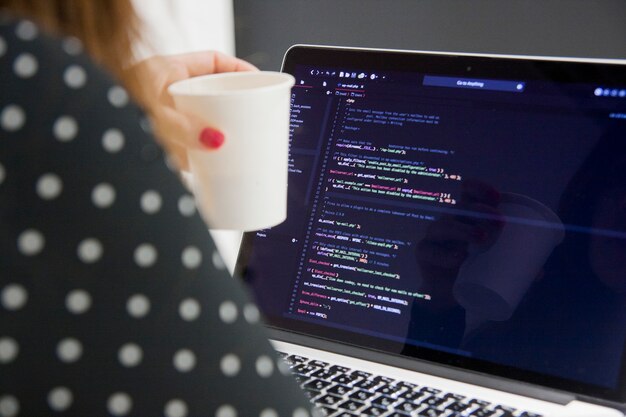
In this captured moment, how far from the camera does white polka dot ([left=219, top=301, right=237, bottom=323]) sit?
29 cm

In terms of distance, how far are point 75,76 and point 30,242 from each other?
0.24 ft

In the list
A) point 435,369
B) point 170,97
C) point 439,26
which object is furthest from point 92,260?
point 439,26

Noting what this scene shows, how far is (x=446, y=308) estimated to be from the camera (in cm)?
66

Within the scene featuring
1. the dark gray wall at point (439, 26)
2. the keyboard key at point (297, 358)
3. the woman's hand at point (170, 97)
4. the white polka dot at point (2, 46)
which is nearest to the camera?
the white polka dot at point (2, 46)

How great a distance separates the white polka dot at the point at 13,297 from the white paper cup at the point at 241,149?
0.91 ft

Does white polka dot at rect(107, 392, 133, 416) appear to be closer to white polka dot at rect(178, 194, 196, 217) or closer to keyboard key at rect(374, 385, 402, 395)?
white polka dot at rect(178, 194, 196, 217)

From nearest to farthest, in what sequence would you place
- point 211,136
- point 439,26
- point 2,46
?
point 2,46, point 211,136, point 439,26

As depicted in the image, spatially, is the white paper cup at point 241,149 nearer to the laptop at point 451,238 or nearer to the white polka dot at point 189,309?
the laptop at point 451,238

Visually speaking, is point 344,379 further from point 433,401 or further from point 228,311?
point 228,311

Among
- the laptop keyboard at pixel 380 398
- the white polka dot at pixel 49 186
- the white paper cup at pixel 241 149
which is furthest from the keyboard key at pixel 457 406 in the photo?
the white polka dot at pixel 49 186

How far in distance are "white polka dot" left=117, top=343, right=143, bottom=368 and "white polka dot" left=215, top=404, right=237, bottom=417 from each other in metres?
0.05

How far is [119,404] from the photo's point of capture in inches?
11.0

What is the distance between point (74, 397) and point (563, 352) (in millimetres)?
484

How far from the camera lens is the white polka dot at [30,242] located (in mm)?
260
